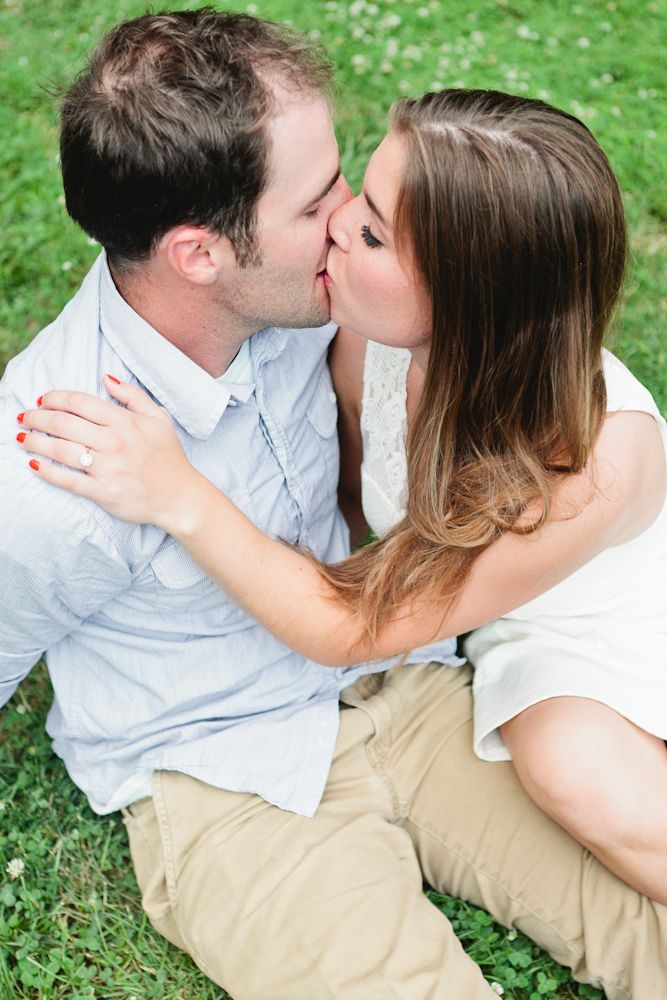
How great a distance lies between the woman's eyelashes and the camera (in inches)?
108

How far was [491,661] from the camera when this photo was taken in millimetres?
3395

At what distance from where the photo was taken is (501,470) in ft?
9.47

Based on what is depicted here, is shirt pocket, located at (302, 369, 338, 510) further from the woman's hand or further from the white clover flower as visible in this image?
the white clover flower

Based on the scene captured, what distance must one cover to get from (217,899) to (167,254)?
173cm

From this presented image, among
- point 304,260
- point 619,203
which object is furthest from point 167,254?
point 619,203

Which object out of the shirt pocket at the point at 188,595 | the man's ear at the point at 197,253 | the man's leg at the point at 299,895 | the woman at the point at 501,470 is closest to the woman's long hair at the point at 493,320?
the woman at the point at 501,470

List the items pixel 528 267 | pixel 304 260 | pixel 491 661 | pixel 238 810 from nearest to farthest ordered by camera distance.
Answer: pixel 528 267
pixel 304 260
pixel 238 810
pixel 491 661

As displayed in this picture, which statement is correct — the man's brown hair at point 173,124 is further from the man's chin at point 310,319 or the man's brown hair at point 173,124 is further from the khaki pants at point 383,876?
the khaki pants at point 383,876

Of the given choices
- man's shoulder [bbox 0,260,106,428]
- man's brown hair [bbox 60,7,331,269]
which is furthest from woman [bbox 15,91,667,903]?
man's brown hair [bbox 60,7,331,269]

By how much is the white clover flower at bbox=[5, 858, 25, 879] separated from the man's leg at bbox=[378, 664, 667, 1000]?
1.15 metres

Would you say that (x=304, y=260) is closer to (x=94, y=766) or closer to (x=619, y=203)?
(x=619, y=203)

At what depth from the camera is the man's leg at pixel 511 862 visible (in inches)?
121

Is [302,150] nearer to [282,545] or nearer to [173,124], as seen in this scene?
[173,124]

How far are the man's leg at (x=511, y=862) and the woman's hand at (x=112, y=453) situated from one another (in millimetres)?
1168
